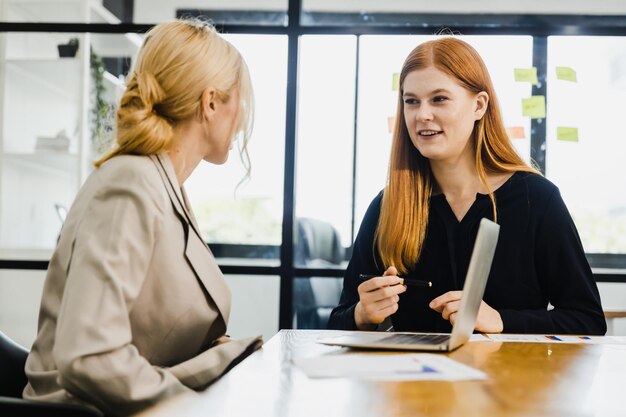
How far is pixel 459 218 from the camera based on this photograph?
1894 mm

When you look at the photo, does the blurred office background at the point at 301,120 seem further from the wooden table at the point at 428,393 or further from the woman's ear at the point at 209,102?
the wooden table at the point at 428,393

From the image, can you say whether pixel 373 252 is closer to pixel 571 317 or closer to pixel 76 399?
pixel 571 317

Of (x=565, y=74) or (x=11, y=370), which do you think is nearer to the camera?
(x=11, y=370)

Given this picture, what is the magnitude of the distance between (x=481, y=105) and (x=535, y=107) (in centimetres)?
173

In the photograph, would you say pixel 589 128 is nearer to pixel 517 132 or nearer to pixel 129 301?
pixel 517 132

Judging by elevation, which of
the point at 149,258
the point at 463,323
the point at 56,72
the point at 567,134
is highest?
the point at 56,72

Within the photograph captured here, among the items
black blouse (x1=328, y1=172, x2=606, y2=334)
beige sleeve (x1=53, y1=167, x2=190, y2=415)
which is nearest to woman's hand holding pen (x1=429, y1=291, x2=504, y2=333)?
black blouse (x1=328, y1=172, x2=606, y2=334)

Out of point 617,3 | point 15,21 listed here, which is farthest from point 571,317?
point 15,21

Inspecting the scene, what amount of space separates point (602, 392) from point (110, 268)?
0.68m

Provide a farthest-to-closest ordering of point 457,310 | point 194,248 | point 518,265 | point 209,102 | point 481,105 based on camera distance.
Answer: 1. point 481,105
2. point 518,265
3. point 457,310
4. point 209,102
5. point 194,248

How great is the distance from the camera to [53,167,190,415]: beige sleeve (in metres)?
0.88

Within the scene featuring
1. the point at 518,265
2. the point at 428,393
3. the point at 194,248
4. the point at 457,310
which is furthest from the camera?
the point at 518,265

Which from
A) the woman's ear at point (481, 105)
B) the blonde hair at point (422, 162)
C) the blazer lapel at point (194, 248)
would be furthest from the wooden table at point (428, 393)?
the woman's ear at point (481, 105)

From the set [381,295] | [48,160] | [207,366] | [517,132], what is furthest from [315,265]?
[207,366]
